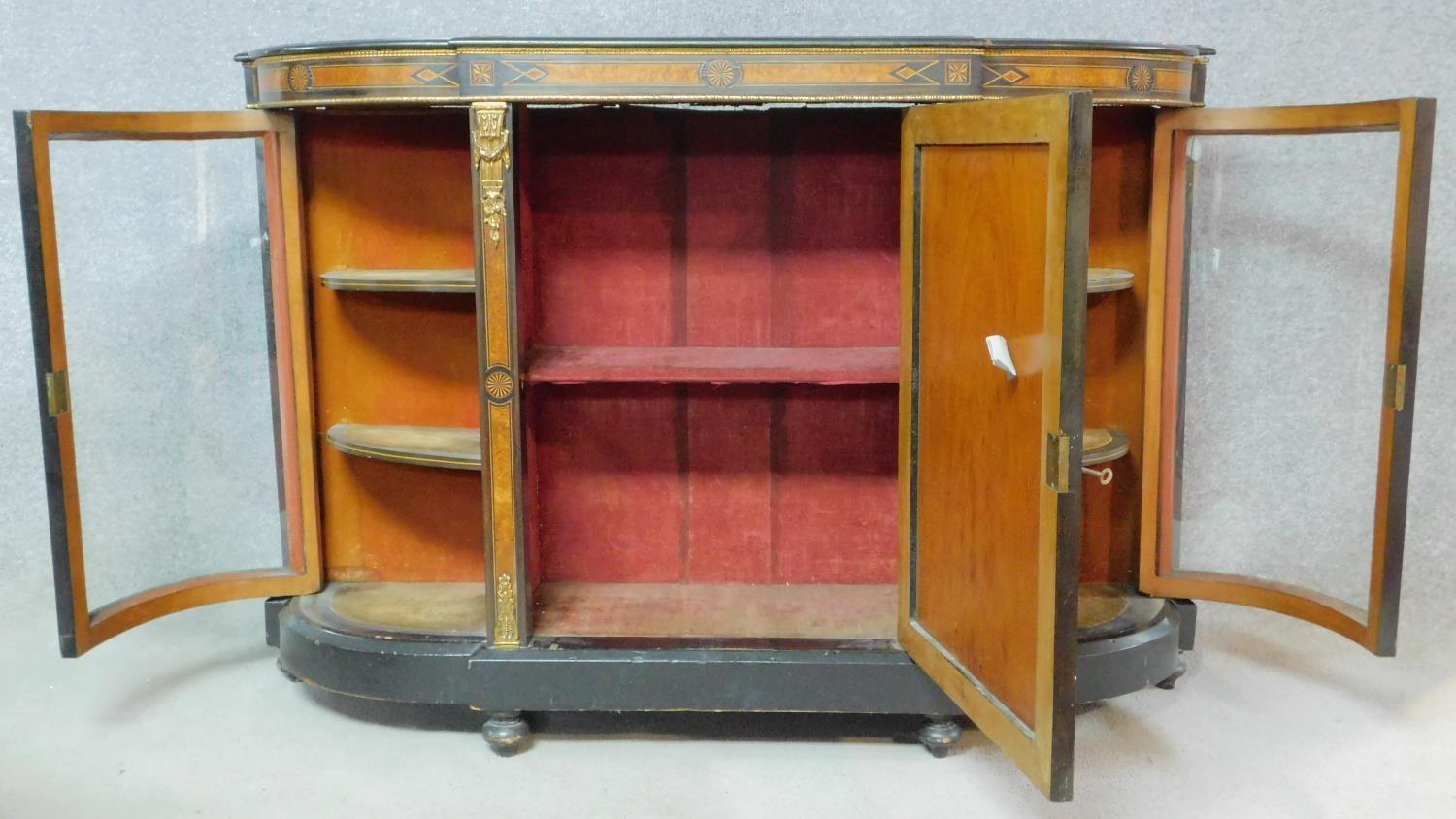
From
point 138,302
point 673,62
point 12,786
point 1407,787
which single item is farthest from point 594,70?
A: point 1407,787

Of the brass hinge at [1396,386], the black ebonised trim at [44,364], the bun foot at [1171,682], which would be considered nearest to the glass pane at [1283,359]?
the brass hinge at [1396,386]

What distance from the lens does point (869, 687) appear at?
8.70 feet

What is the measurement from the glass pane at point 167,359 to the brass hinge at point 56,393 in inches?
5.0

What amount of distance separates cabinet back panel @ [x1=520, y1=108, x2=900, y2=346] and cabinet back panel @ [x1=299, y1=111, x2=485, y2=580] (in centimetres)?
21

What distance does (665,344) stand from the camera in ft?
9.98

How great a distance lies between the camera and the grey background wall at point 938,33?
141 inches

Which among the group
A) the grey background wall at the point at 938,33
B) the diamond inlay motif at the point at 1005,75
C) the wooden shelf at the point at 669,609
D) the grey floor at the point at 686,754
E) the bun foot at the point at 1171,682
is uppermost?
the grey background wall at the point at 938,33

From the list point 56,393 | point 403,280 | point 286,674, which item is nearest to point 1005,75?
point 403,280

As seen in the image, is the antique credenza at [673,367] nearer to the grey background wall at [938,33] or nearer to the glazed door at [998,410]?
the glazed door at [998,410]

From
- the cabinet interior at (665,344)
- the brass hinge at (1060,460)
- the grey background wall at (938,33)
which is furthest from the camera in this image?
the grey background wall at (938,33)

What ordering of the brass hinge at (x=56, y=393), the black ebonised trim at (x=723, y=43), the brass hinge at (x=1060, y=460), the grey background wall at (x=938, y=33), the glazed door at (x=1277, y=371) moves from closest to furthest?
the brass hinge at (x=1060, y=460)
the black ebonised trim at (x=723, y=43)
the brass hinge at (x=56, y=393)
the glazed door at (x=1277, y=371)
the grey background wall at (x=938, y=33)

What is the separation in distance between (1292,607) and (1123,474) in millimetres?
433

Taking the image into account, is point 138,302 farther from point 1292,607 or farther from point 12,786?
point 1292,607

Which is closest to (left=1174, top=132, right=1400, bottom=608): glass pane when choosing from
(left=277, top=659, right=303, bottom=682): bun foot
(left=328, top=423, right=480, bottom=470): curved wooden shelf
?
(left=328, top=423, right=480, bottom=470): curved wooden shelf
